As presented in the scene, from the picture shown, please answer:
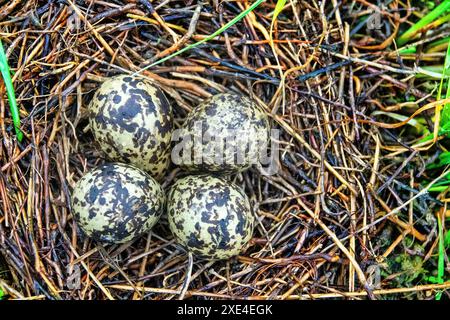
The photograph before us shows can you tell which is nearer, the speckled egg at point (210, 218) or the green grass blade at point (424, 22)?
the speckled egg at point (210, 218)

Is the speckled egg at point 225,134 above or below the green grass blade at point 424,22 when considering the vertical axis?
below

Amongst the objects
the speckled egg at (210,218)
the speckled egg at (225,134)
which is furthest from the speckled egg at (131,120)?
the speckled egg at (210,218)

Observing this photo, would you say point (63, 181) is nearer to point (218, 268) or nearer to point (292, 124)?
point (218, 268)

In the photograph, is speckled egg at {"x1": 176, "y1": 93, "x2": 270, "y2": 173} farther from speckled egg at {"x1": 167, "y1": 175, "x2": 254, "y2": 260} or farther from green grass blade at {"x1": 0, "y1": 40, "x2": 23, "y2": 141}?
green grass blade at {"x1": 0, "y1": 40, "x2": 23, "y2": 141}

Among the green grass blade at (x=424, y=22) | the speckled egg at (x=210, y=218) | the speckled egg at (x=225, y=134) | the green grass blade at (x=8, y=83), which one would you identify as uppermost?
the green grass blade at (x=424, y=22)

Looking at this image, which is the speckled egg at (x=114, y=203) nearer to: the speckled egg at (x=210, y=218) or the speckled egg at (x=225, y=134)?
the speckled egg at (x=210, y=218)

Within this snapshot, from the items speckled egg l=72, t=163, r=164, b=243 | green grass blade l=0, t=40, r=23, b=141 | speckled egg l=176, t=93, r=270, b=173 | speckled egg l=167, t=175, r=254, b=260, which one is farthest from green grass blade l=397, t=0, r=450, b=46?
green grass blade l=0, t=40, r=23, b=141
